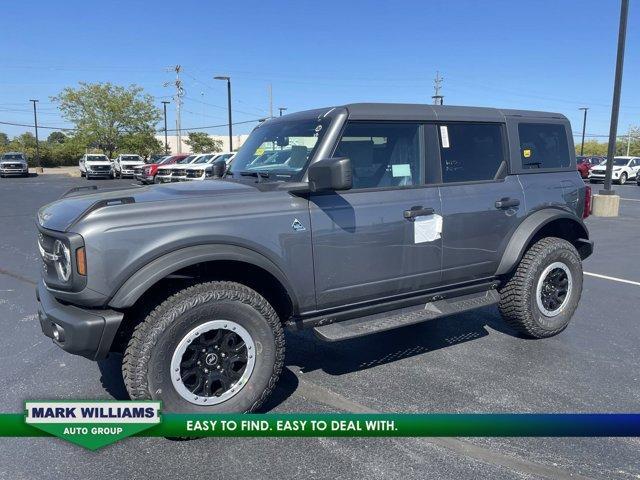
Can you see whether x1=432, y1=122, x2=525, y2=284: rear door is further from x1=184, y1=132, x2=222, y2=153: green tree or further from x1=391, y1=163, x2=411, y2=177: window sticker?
x1=184, y1=132, x2=222, y2=153: green tree

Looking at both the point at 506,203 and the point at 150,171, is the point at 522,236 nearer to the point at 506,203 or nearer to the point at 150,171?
the point at 506,203

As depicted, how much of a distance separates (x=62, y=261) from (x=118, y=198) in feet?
1.71

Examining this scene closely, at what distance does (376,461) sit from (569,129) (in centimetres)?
397

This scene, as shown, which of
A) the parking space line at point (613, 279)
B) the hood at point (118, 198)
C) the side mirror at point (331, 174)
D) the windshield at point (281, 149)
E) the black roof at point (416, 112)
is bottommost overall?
the parking space line at point (613, 279)

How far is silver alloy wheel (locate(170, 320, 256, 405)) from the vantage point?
3.11 meters

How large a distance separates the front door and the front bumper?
1.35 m

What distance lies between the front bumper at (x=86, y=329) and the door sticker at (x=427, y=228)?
2.18 metres

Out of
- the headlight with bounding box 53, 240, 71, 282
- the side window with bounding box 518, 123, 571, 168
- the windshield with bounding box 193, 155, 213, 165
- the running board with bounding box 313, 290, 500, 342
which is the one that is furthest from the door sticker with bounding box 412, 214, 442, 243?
the windshield with bounding box 193, 155, 213, 165

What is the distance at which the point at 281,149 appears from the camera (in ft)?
13.5

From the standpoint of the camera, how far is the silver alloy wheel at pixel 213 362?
10.2ft

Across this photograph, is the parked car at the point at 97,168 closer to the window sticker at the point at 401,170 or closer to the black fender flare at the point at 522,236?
the window sticker at the point at 401,170

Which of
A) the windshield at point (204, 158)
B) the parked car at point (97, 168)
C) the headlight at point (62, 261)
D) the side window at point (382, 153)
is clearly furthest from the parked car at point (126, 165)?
the headlight at point (62, 261)

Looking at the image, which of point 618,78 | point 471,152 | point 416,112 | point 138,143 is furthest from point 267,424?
point 138,143

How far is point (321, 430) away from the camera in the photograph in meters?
1.44
